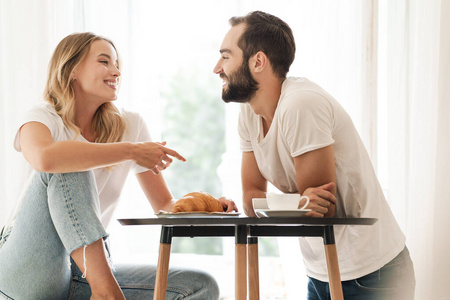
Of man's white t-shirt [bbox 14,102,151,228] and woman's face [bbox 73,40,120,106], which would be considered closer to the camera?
man's white t-shirt [bbox 14,102,151,228]

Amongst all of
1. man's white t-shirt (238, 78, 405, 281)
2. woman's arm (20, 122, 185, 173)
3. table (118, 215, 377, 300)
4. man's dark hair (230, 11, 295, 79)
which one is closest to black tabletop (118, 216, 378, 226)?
table (118, 215, 377, 300)

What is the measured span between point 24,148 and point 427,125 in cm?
171

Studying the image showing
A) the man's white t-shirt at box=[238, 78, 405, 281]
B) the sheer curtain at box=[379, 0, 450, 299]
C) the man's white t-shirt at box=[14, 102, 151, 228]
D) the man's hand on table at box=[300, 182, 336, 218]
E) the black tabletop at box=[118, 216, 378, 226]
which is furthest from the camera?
the sheer curtain at box=[379, 0, 450, 299]

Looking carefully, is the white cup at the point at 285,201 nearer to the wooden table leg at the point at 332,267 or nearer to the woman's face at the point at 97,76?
the wooden table leg at the point at 332,267

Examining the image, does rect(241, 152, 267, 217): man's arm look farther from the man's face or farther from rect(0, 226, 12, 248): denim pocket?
rect(0, 226, 12, 248): denim pocket

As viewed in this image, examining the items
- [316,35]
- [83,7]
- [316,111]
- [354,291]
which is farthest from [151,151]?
[83,7]

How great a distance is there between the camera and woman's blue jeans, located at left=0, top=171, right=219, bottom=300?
4.64 ft

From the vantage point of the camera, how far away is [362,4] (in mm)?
2537

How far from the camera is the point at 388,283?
1.44 metres

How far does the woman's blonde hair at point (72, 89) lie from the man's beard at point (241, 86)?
0.47 metres

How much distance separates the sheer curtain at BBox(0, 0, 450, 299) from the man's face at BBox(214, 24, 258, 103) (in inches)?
39.5

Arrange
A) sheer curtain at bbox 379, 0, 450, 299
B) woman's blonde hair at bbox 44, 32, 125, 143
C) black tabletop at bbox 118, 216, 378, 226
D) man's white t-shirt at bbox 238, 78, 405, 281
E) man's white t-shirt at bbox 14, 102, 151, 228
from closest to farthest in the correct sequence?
black tabletop at bbox 118, 216, 378, 226
man's white t-shirt at bbox 238, 78, 405, 281
man's white t-shirt at bbox 14, 102, 151, 228
woman's blonde hair at bbox 44, 32, 125, 143
sheer curtain at bbox 379, 0, 450, 299

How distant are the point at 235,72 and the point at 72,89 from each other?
2.06ft

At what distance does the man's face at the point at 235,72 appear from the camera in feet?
5.35
